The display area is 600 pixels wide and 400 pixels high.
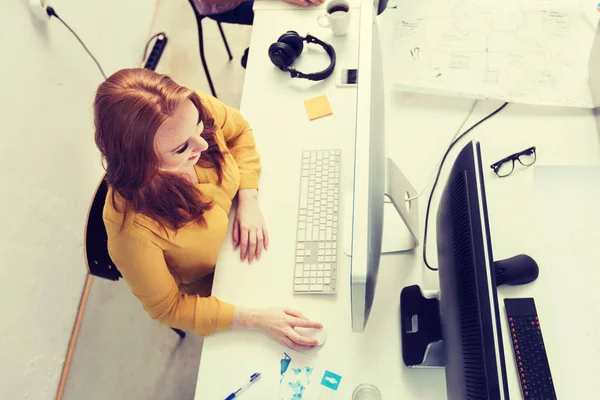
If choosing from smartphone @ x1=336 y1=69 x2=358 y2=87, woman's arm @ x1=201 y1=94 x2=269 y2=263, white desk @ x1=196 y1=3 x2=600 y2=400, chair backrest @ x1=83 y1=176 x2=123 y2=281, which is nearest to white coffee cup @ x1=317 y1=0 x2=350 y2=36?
white desk @ x1=196 y1=3 x2=600 y2=400

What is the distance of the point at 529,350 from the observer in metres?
0.99

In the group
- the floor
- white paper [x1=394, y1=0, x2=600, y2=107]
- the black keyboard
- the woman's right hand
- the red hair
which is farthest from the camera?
the floor

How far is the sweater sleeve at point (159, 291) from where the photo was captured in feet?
3.28

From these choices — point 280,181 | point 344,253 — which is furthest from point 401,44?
point 344,253

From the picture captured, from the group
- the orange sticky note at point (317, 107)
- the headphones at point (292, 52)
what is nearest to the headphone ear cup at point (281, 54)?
the headphones at point (292, 52)

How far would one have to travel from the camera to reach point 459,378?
78 cm

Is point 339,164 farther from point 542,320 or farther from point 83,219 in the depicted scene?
point 83,219

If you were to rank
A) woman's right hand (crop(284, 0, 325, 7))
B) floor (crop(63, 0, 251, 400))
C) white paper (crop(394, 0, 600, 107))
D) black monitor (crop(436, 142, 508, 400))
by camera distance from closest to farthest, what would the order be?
black monitor (crop(436, 142, 508, 400)), white paper (crop(394, 0, 600, 107)), woman's right hand (crop(284, 0, 325, 7)), floor (crop(63, 0, 251, 400))

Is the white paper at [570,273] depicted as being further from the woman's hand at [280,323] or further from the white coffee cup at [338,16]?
the white coffee cup at [338,16]

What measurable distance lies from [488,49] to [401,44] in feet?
0.83

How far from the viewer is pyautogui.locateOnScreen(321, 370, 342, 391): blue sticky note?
1.02m

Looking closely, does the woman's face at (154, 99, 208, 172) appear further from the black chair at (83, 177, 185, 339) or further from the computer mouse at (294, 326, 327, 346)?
the computer mouse at (294, 326, 327, 346)

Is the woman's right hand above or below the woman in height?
above

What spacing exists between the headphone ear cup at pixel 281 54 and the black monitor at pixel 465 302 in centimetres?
69
